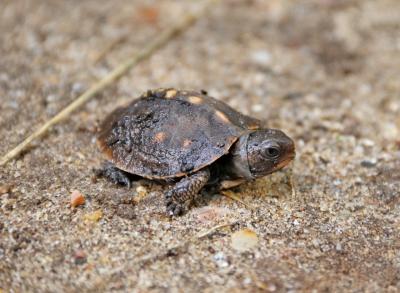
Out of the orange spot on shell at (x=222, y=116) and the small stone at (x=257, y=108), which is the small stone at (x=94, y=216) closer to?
the orange spot on shell at (x=222, y=116)

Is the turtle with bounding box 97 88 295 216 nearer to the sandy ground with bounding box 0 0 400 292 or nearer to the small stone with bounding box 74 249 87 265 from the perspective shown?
the sandy ground with bounding box 0 0 400 292

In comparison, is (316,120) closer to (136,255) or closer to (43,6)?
(136,255)

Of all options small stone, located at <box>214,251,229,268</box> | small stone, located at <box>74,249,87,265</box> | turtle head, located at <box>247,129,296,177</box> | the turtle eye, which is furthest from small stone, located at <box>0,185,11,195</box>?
the turtle eye

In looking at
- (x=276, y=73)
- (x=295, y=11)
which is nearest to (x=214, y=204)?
(x=276, y=73)

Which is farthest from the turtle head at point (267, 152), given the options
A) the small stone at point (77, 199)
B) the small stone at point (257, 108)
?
the small stone at point (257, 108)

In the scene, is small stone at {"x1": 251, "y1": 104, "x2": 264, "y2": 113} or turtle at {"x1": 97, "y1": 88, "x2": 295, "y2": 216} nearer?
turtle at {"x1": 97, "y1": 88, "x2": 295, "y2": 216}
